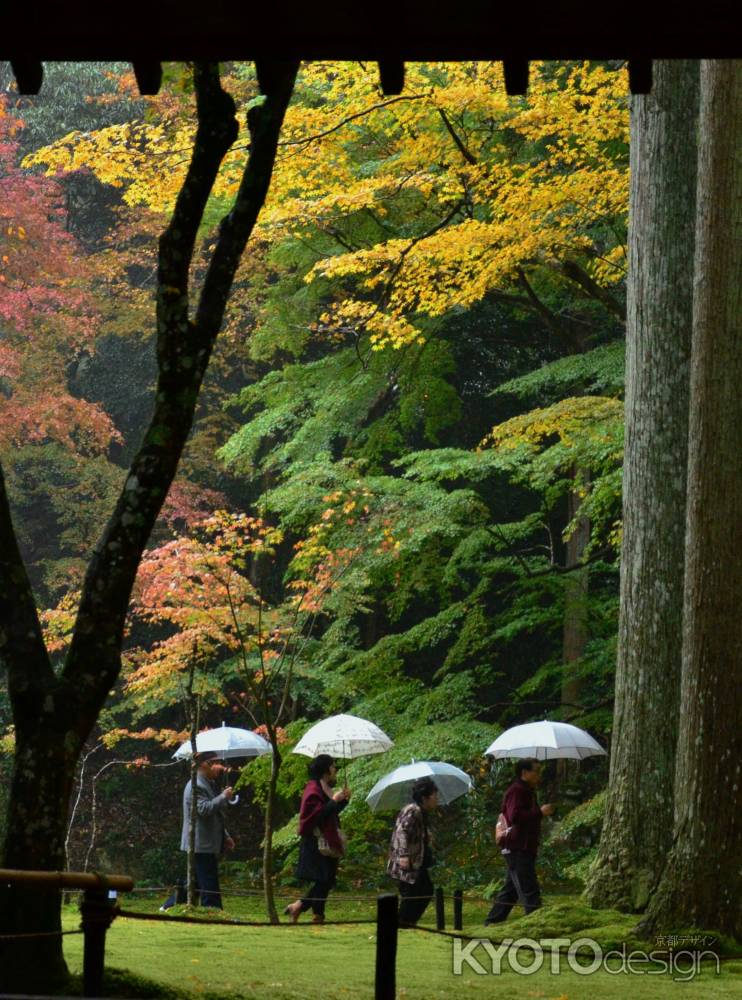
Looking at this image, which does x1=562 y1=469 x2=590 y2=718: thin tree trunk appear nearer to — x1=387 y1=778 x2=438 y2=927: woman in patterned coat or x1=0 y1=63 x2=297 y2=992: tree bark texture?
x1=387 y1=778 x2=438 y2=927: woman in patterned coat

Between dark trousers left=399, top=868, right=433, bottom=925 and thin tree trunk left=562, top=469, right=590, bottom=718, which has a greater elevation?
thin tree trunk left=562, top=469, right=590, bottom=718

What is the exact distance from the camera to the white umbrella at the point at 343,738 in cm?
1096

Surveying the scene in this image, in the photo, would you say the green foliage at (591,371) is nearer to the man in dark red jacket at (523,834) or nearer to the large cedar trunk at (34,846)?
the man in dark red jacket at (523,834)

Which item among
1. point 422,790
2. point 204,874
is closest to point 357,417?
point 204,874

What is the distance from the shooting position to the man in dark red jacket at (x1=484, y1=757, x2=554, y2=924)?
958 cm

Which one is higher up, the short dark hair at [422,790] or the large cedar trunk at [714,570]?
the large cedar trunk at [714,570]

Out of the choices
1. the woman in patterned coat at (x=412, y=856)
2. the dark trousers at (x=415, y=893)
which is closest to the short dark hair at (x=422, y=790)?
the woman in patterned coat at (x=412, y=856)

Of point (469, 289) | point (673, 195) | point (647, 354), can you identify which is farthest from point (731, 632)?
point (469, 289)

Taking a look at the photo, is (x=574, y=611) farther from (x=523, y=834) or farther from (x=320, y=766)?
(x=320, y=766)

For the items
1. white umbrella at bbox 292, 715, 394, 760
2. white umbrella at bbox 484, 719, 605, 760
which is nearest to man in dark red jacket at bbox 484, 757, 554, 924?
white umbrella at bbox 484, 719, 605, 760

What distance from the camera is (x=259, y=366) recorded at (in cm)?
2125

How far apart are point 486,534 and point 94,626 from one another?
337 inches

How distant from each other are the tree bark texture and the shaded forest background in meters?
0.71

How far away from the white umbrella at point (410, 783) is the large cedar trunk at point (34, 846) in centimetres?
575
